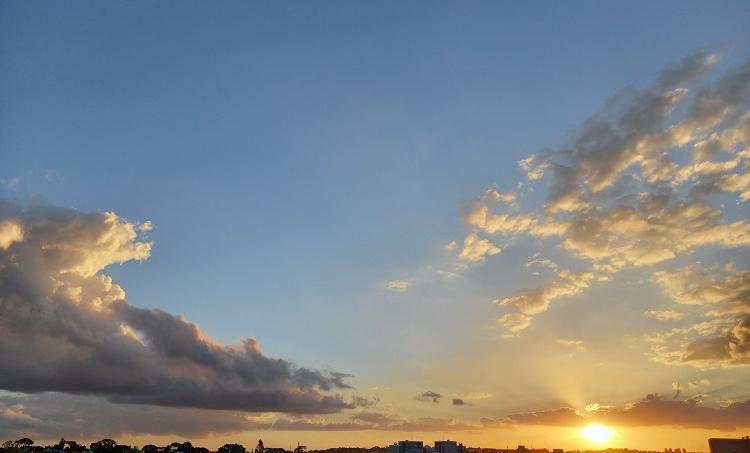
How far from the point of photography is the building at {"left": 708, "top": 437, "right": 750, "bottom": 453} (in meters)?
130

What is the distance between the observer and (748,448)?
129250 mm

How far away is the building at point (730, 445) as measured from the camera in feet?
427

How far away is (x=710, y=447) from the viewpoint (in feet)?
438

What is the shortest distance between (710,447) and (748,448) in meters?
7.78

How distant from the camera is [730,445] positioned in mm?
132375
